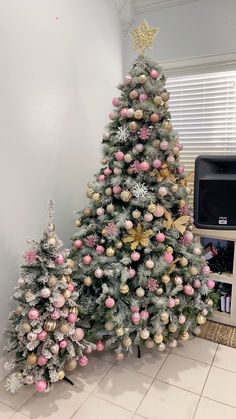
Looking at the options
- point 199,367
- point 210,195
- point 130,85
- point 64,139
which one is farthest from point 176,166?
point 199,367

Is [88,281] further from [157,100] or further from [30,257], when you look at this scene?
[157,100]

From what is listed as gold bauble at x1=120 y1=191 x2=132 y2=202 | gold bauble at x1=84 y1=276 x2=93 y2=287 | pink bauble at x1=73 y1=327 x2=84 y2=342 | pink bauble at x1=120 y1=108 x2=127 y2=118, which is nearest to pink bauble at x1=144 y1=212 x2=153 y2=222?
gold bauble at x1=120 y1=191 x2=132 y2=202

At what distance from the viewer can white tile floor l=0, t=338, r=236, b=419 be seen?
1430 millimetres

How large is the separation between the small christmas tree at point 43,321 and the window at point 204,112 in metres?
1.55

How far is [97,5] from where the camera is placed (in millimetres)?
2254

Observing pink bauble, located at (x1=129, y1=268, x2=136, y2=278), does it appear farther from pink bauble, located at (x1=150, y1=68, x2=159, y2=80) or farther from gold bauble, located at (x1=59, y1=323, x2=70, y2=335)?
pink bauble, located at (x1=150, y1=68, x2=159, y2=80)

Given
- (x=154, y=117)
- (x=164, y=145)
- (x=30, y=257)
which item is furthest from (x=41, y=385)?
(x=154, y=117)

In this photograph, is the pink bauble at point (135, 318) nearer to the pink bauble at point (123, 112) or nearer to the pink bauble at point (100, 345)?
the pink bauble at point (100, 345)

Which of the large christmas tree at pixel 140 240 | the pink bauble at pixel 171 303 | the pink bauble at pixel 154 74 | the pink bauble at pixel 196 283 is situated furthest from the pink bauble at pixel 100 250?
the pink bauble at pixel 154 74

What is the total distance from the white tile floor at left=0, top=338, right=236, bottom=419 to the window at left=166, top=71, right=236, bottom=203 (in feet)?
4.89

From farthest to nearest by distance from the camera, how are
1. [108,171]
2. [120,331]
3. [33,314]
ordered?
[108,171] < [120,331] < [33,314]

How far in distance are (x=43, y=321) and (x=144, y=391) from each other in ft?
2.09

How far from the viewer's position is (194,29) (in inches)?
91.7

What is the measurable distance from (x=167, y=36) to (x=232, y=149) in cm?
104
